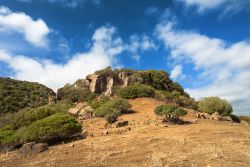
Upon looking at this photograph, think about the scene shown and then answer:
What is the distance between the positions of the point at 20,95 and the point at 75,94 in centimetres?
1156

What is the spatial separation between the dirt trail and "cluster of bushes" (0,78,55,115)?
28.5 metres

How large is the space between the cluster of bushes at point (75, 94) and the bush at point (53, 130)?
73.2ft

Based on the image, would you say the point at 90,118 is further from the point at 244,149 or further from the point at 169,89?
the point at 169,89

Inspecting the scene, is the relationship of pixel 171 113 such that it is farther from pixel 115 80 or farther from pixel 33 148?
pixel 115 80

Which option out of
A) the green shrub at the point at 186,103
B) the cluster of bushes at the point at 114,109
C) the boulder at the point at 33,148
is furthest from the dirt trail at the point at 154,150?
the green shrub at the point at 186,103

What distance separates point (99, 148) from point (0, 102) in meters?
33.7

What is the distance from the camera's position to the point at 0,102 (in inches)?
1817

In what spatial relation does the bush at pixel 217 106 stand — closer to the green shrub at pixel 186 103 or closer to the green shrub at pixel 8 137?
the green shrub at pixel 186 103

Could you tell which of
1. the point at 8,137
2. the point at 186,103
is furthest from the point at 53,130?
the point at 186,103

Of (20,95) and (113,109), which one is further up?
(20,95)

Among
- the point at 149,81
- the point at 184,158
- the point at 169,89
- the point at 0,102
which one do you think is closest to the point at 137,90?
the point at 149,81

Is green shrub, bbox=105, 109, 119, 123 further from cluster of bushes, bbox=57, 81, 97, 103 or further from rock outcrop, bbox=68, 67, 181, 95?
cluster of bushes, bbox=57, 81, 97, 103

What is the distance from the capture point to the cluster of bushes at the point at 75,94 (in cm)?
4472

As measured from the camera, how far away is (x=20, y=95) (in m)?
52.2
